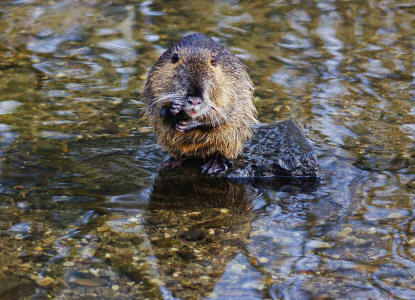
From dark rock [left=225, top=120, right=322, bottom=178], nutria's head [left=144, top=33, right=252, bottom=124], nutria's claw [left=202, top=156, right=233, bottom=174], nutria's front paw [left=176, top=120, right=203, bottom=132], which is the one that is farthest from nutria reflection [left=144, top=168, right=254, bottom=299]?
nutria's head [left=144, top=33, right=252, bottom=124]

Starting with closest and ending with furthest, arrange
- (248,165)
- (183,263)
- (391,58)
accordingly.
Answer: (183,263) → (248,165) → (391,58)

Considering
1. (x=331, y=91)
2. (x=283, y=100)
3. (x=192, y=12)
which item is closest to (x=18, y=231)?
(x=283, y=100)

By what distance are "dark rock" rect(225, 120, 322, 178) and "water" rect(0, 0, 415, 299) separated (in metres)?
0.20

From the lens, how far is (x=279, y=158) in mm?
6473

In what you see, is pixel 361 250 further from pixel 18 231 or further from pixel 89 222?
pixel 18 231

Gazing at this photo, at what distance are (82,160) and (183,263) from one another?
218 cm

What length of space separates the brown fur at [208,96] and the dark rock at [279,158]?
18 cm

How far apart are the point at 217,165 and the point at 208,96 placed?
900 millimetres

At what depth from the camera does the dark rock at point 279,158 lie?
6.41m

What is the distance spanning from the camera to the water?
4676mm

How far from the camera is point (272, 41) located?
33.4 feet

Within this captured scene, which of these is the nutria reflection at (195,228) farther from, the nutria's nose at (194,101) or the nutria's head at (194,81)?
the nutria's nose at (194,101)

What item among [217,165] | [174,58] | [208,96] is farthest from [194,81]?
[217,165]

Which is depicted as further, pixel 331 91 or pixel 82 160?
pixel 331 91
